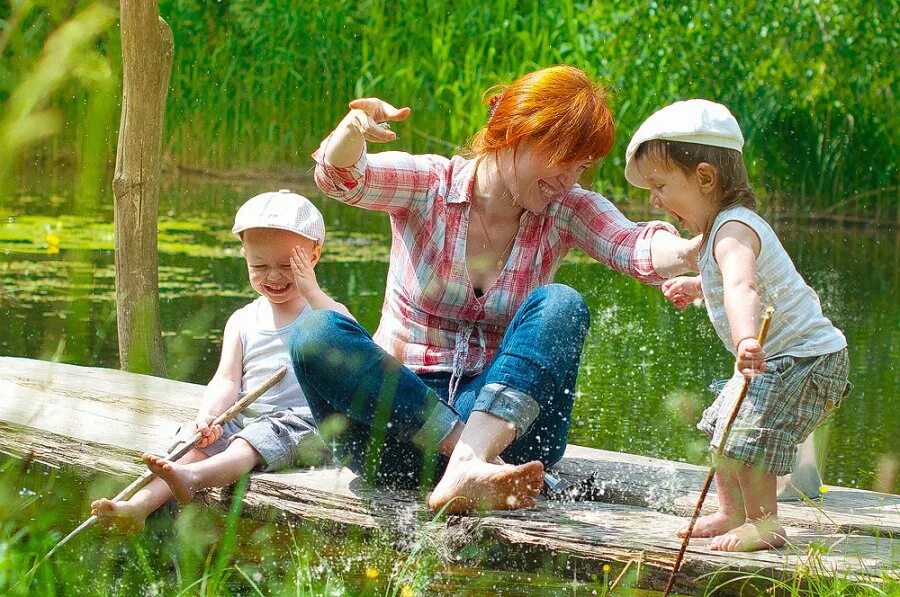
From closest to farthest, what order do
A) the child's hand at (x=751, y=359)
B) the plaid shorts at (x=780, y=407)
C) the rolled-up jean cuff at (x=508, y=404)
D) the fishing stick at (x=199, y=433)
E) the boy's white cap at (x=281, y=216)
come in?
1. the child's hand at (x=751, y=359)
2. the plaid shorts at (x=780, y=407)
3. the rolled-up jean cuff at (x=508, y=404)
4. the fishing stick at (x=199, y=433)
5. the boy's white cap at (x=281, y=216)

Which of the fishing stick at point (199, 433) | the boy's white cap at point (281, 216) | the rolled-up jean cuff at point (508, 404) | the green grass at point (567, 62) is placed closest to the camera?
the rolled-up jean cuff at point (508, 404)

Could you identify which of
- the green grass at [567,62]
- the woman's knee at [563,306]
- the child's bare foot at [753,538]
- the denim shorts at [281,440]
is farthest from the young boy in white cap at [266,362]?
the green grass at [567,62]

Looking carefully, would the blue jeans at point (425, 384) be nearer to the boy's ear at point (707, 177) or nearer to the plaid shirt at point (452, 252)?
the plaid shirt at point (452, 252)

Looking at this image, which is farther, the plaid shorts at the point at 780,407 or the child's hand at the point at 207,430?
the child's hand at the point at 207,430

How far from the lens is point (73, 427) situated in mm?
3041

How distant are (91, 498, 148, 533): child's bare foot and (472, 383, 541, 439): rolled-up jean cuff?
2.38 ft

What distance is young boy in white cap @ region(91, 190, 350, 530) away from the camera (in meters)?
2.69

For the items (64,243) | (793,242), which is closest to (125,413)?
(64,243)

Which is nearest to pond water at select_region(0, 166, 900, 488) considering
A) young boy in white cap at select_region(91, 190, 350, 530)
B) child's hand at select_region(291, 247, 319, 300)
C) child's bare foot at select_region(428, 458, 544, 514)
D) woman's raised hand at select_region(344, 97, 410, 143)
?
young boy in white cap at select_region(91, 190, 350, 530)

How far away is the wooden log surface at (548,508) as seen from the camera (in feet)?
7.37

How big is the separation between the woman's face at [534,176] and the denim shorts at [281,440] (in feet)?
2.31

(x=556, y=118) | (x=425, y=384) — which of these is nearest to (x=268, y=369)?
(x=425, y=384)

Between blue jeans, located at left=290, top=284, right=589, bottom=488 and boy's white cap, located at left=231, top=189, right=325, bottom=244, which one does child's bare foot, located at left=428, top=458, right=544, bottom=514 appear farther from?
boy's white cap, located at left=231, top=189, right=325, bottom=244

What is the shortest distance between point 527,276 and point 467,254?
14 cm
